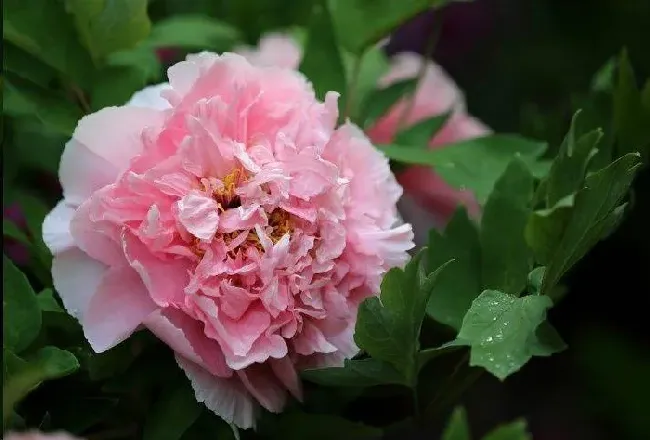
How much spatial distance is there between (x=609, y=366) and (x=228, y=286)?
1.96ft

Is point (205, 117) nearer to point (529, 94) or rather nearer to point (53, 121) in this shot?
point (53, 121)

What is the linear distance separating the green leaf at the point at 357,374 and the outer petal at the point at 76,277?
92 mm

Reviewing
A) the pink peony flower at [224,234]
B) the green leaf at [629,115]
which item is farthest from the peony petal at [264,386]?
the green leaf at [629,115]

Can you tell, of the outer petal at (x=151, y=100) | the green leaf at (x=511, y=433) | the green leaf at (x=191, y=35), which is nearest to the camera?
the green leaf at (x=511, y=433)

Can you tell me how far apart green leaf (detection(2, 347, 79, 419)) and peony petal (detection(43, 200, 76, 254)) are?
41 mm

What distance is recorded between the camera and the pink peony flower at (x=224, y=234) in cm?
34

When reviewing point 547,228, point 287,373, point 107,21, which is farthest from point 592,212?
point 107,21

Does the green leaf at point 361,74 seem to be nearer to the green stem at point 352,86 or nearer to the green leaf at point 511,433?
the green stem at point 352,86

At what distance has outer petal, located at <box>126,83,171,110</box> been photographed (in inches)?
14.8

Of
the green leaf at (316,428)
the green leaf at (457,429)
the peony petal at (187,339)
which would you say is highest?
the green leaf at (457,429)

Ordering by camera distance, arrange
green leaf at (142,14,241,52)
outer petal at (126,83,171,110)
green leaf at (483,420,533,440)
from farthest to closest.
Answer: green leaf at (142,14,241,52) → outer petal at (126,83,171,110) → green leaf at (483,420,533,440)

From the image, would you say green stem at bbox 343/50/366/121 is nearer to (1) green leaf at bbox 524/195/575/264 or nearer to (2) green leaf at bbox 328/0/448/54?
(2) green leaf at bbox 328/0/448/54

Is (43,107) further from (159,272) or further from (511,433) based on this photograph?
(511,433)

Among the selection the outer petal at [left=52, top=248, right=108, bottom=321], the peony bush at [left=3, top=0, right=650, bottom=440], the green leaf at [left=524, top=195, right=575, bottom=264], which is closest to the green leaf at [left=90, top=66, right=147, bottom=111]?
the peony bush at [left=3, top=0, right=650, bottom=440]
